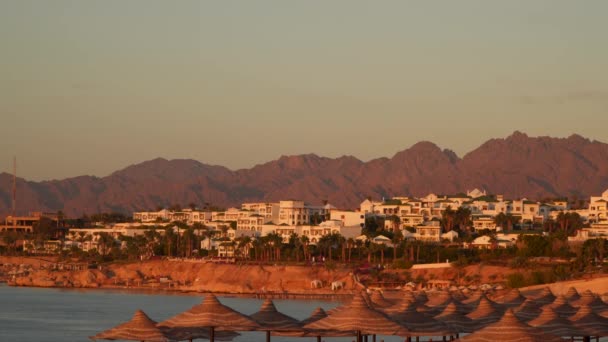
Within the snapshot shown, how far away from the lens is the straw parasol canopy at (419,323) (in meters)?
29.5

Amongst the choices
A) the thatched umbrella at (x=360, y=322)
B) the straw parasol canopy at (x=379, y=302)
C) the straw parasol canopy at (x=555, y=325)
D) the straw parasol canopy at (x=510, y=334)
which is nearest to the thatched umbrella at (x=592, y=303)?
the straw parasol canopy at (x=555, y=325)

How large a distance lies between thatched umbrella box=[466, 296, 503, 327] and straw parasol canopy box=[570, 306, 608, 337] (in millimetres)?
2530

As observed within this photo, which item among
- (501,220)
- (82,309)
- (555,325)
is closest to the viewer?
(555,325)

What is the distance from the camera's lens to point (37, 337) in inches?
2287

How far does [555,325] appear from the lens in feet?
96.6

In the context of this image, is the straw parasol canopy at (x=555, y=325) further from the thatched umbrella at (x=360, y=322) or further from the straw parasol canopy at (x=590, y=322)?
the thatched umbrella at (x=360, y=322)

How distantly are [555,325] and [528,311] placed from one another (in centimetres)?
422

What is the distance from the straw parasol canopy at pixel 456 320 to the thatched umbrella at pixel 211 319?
6.00m

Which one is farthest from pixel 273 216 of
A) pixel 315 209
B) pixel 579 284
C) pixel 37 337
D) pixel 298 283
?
pixel 37 337

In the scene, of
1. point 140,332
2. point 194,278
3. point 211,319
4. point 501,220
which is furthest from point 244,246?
point 140,332

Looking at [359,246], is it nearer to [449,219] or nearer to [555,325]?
[449,219]

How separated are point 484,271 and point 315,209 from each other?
54.6 m

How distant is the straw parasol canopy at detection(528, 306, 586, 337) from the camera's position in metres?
29.2

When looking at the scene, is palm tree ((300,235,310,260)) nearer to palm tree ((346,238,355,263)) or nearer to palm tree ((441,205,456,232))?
palm tree ((346,238,355,263))
